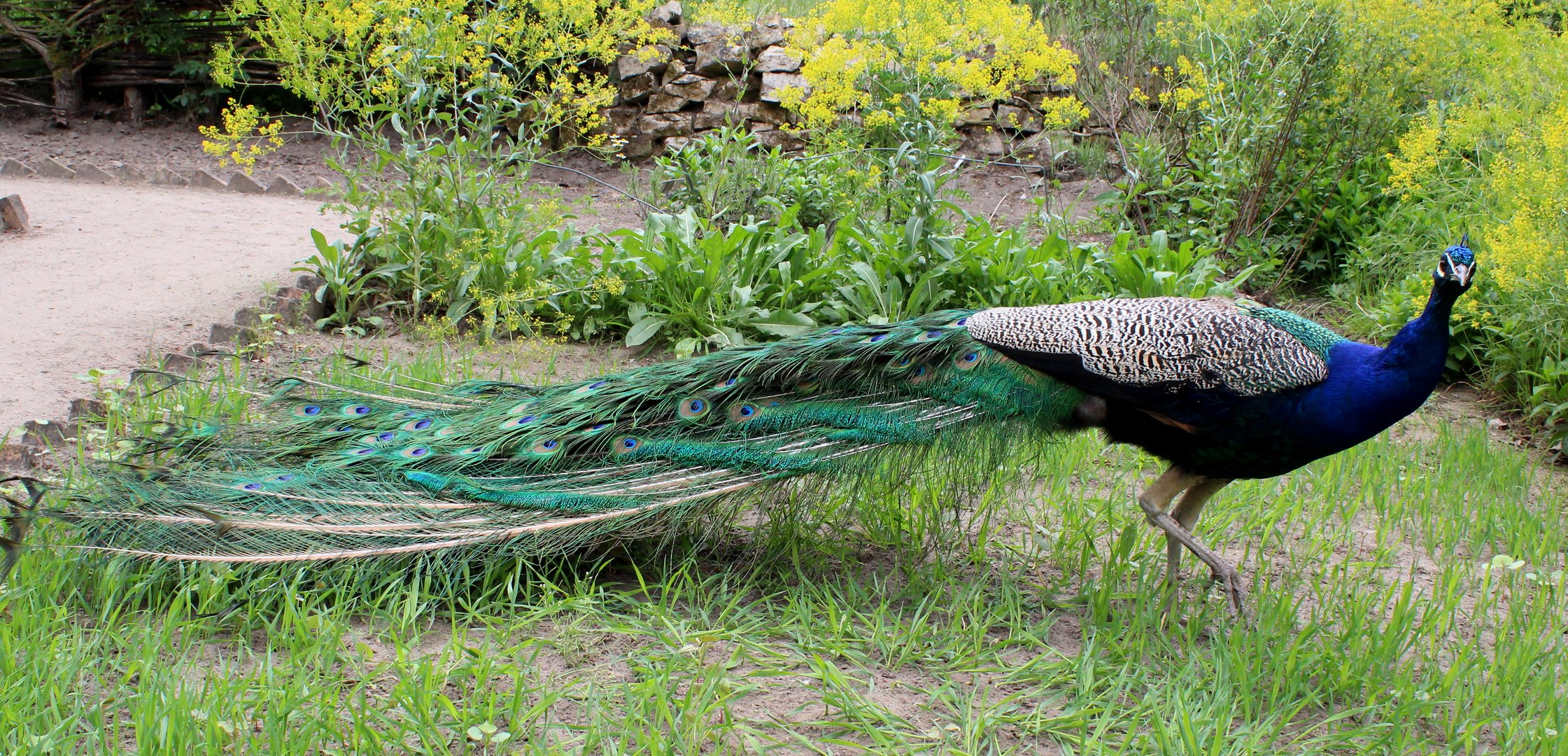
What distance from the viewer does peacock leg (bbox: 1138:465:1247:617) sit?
10.3 ft

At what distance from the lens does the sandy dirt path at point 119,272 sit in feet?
14.9

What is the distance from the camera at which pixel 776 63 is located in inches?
390

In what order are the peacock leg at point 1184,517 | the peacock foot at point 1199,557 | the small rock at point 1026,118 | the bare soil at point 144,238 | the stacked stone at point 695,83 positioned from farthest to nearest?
1. the stacked stone at point 695,83
2. the small rock at point 1026,118
3. the bare soil at point 144,238
4. the peacock leg at point 1184,517
5. the peacock foot at point 1199,557

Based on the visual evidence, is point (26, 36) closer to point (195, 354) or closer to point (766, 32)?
point (766, 32)

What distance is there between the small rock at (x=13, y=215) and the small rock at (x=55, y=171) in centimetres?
266

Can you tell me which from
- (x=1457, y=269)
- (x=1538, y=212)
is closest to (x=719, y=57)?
(x=1538, y=212)

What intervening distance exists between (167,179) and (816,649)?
8.08 meters

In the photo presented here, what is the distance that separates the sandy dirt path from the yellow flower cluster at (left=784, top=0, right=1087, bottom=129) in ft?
10.3

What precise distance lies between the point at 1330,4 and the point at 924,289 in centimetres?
333

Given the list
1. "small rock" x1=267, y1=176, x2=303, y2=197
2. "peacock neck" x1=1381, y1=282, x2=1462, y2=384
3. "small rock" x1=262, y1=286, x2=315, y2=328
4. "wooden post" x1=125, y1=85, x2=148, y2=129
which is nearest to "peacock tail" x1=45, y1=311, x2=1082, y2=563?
"peacock neck" x1=1381, y1=282, x2=1462, y2=384

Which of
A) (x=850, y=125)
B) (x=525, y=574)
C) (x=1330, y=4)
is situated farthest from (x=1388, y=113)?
(x=525, y=574)

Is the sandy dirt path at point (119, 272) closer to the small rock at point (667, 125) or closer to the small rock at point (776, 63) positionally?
the small rock at point (667, 125)

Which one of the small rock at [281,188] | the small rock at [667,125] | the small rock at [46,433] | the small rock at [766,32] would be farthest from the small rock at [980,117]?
the small rock at [46,433]

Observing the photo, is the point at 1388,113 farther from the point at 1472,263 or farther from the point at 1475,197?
the point at 1472,263
